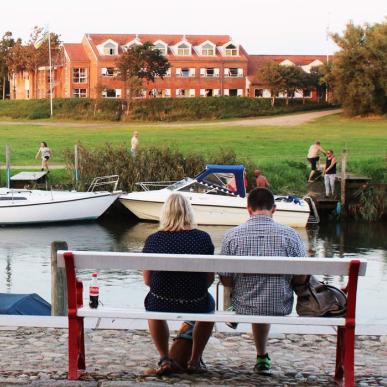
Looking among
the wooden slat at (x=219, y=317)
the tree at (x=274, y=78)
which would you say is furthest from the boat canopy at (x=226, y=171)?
the tree at (x=274, y=78)

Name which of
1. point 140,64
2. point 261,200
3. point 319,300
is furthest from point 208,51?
point 319,300

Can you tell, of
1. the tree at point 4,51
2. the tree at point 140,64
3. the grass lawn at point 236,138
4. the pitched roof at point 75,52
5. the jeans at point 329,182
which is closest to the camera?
the jeans at point 329,182

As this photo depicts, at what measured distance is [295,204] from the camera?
1324 inches

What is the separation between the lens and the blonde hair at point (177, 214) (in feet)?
23.3

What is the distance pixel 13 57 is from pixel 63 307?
335ft

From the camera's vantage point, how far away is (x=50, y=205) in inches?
1321

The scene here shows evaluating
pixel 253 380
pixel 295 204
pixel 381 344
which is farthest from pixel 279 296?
pixel 295 204

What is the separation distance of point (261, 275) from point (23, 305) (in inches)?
175

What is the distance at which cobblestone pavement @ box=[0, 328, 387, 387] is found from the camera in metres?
7.00

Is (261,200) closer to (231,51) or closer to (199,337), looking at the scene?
(199,337)

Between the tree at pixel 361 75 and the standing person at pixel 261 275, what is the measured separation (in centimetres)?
7266

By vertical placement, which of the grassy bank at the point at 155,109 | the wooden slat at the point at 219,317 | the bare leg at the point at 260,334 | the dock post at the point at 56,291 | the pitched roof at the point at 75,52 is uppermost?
the pitched roof at the point at 75,52

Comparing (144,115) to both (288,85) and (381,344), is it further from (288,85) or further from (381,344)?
(381,344)

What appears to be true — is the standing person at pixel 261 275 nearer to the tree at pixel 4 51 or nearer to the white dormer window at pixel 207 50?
the white dormer window at pixel 207 50
